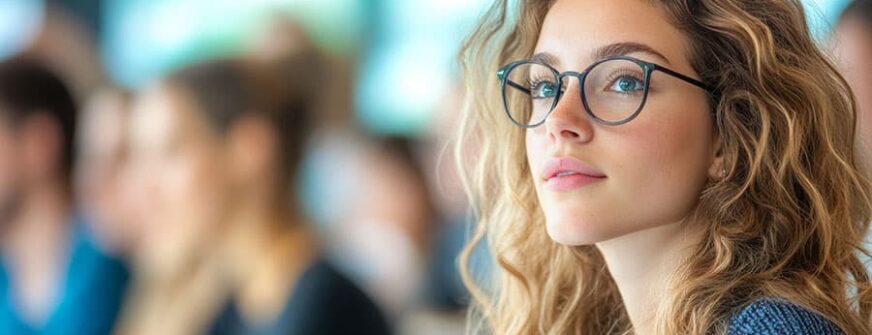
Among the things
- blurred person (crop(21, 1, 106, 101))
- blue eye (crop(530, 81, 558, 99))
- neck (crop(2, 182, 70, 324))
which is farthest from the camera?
blurred person (crop(21, 1, 106, 101))

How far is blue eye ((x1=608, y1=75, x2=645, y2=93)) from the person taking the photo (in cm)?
145

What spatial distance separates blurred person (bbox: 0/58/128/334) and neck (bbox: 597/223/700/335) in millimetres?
2086

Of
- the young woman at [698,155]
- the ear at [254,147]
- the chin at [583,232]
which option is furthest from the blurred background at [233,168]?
the chin at [583,232]

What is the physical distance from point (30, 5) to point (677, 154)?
428 cm

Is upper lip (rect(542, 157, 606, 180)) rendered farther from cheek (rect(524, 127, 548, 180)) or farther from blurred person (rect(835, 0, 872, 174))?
blurred person (rect(835, 0, 872, 174))

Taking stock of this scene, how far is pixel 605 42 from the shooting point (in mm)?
1471

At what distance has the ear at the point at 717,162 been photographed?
146 cm

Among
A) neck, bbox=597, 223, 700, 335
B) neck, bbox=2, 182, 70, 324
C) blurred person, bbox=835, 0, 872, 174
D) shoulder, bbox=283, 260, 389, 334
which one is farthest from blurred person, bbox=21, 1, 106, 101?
neck, bbox=597, 223, 700, 335

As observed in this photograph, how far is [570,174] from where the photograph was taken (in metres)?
1.46

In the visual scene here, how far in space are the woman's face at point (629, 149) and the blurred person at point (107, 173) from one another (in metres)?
2.61

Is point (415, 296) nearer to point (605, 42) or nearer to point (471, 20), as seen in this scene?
point (471, 20)

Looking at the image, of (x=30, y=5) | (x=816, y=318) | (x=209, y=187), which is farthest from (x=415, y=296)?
(x=816, y=318)

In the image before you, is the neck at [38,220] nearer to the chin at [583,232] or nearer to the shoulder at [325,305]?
the shoulder at [325,305]

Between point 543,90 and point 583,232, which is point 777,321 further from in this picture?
point 543,90
